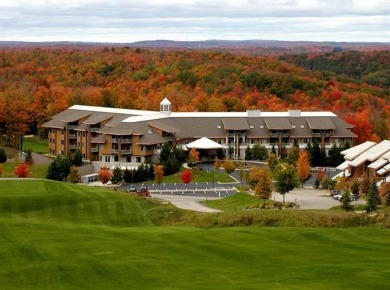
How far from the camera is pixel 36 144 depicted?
88.6 metres

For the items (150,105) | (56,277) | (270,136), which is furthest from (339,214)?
(150,105)

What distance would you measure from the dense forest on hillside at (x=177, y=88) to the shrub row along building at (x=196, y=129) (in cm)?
469

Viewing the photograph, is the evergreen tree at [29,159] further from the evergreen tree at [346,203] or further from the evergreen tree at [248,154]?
the evergreen tree at [346,203]

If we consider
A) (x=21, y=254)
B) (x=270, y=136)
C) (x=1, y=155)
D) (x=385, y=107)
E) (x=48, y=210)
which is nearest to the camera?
(x=21, y=254)

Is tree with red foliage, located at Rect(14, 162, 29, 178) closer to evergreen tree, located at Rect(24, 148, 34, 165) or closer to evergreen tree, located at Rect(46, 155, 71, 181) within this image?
evergreen tree, located at Rect(46, 155, 71, 181)

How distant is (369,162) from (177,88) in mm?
57388

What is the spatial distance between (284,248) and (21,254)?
9.59 metres

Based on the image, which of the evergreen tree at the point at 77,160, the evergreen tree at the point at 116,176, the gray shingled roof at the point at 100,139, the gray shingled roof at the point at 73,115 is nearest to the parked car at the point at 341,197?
the evergreen tree at the point at 116,176

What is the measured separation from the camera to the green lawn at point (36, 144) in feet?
274

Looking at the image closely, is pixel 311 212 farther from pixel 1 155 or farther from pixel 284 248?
pixel 1 155

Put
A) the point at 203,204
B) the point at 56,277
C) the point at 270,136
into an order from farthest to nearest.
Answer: the point at 270,136 → the point at 203,204 → the point at 56,277

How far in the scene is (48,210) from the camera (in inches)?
1748

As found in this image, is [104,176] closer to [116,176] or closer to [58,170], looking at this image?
[116,176]

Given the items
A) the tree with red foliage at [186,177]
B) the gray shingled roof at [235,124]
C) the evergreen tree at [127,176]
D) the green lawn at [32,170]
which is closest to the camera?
the tree with red foliage at [186,177]
